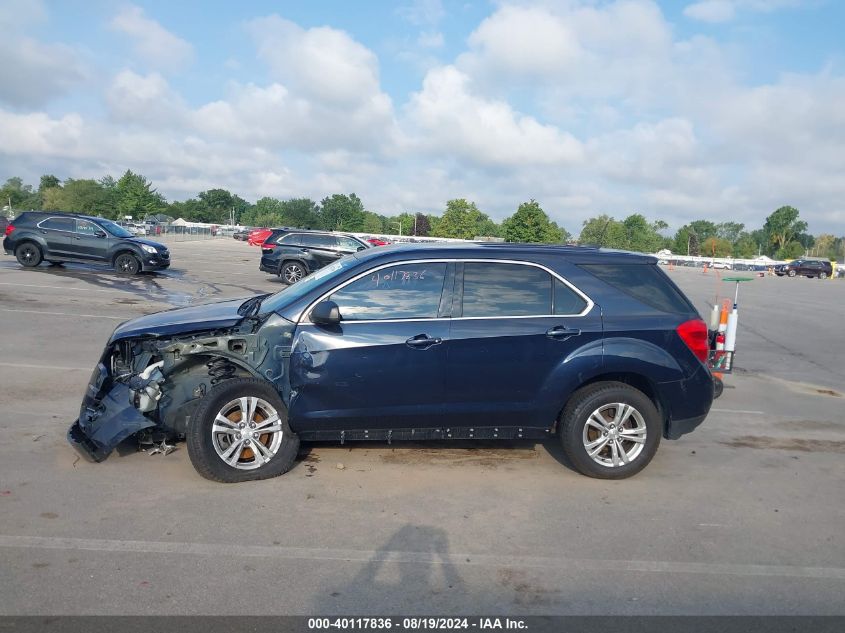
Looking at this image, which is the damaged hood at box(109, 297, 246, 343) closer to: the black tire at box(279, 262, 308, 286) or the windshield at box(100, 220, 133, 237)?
the black tire at box(279, 262, 308, 286)

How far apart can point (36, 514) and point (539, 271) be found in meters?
3.96

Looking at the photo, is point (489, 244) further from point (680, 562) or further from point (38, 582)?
point (38, 582)

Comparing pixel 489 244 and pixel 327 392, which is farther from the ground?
pixel 489 244

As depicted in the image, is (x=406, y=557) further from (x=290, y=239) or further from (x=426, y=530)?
(x=290, y=239)

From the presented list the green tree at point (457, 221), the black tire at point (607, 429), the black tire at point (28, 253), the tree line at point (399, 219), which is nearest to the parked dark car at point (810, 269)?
the tree line at point (399, 219)

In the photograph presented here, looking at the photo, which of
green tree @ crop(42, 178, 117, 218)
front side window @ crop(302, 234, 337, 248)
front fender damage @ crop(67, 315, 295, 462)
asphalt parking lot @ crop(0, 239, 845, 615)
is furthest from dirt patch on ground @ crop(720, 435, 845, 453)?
green tree @ crop(42, 178, 117, 218)

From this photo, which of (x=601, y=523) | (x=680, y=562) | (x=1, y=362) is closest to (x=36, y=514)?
(x=601, y=523)

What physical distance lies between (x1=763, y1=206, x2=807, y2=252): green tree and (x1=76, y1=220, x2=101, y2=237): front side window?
119962 mm

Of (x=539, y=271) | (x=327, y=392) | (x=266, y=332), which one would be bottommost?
(x=327, y=392)

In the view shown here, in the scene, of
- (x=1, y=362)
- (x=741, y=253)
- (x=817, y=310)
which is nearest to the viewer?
(x=1, y=362)

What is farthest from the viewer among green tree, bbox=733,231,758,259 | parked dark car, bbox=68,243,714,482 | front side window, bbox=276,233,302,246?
green tree, bbox=733,231,758,259

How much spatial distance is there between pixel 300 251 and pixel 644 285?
17.0m

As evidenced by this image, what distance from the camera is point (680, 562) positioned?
406 cm

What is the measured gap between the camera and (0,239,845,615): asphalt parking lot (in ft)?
11.8
